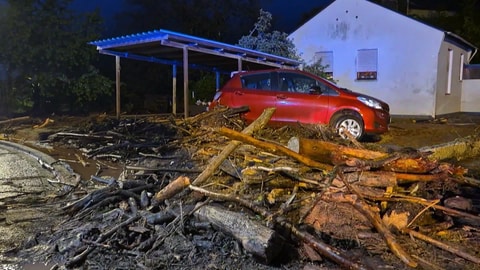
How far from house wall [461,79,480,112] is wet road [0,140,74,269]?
2026 cm

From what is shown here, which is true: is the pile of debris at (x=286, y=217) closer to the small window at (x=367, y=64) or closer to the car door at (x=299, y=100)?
the car door at (x=299, y=100)

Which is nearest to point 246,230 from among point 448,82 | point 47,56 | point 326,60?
point 47,56

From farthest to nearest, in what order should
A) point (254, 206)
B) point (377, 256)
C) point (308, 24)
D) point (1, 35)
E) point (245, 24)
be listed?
1. point (245, 24)
2. point (308, 24)
3. point (1, 35)
4. point (254, 206)
5. point (377, 256)

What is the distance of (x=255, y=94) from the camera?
1075 centimetres

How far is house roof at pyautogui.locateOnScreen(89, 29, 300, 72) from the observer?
1183 centimetres

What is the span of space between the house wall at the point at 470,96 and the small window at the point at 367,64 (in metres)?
6.10

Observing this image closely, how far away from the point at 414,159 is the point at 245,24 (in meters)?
24.9

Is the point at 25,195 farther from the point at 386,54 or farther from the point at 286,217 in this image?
the point at 386,54

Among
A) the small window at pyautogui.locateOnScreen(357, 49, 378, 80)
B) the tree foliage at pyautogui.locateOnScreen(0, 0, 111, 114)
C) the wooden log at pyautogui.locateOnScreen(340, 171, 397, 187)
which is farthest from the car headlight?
the tree foliage at pyautogui.locateOnScreen(0, 0, 111, 114)

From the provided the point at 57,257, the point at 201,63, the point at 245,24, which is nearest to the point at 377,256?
the point at 57,257

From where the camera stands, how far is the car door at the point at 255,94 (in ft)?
34.8

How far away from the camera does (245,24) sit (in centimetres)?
2884

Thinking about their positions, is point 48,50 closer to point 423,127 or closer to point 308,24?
point 308,24

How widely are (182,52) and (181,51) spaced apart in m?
0.23
